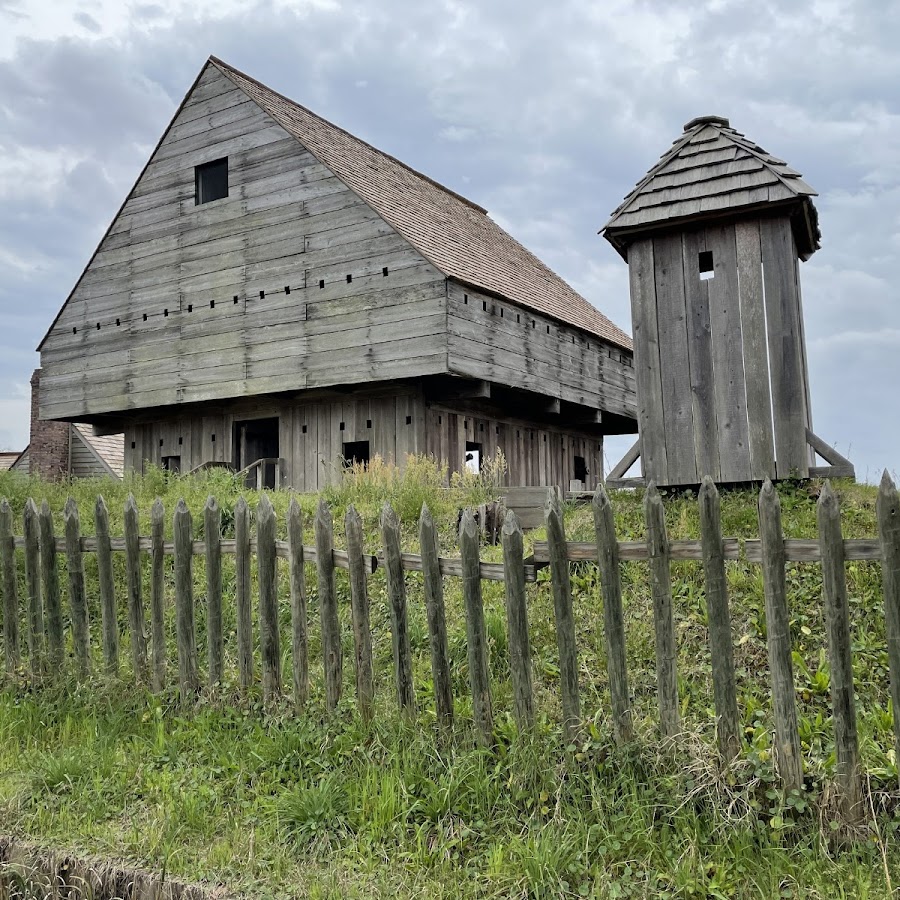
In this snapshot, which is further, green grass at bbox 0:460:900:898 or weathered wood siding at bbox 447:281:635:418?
weathered wood siding at bbox 447:281:635:418

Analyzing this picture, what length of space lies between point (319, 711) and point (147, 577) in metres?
4.02

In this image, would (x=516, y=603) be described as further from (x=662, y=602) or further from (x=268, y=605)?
(x=268, y=605)

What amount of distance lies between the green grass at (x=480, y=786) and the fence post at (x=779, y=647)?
121mm

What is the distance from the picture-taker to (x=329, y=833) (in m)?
4.17

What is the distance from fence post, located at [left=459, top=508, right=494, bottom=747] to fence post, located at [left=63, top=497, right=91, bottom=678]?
3519 mm

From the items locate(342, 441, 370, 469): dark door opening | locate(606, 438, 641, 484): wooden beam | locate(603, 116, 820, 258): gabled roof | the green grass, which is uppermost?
locate(603, 116, 820, 258): gabled roof

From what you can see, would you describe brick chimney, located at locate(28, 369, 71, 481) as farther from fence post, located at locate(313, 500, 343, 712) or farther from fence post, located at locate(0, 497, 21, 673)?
fence post, located at locate(313, 500, 343, 712)

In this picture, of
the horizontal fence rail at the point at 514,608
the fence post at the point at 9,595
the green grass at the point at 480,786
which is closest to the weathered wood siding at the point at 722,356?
the green grass at the point at 480,786

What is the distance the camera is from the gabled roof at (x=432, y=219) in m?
15.6

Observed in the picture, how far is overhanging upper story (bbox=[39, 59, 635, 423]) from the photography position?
14.8 metres

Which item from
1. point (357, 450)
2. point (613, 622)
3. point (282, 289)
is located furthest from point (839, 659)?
point (282, 289)

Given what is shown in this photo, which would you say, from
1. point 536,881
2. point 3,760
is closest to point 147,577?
point 3,760

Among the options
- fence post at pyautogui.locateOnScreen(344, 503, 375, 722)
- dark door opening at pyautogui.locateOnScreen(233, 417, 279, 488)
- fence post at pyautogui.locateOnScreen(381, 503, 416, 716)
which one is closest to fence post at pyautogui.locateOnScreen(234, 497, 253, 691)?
fence post at pyautogui.locateOnScreen(344, 503, 375, 722)

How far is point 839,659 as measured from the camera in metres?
4.01
